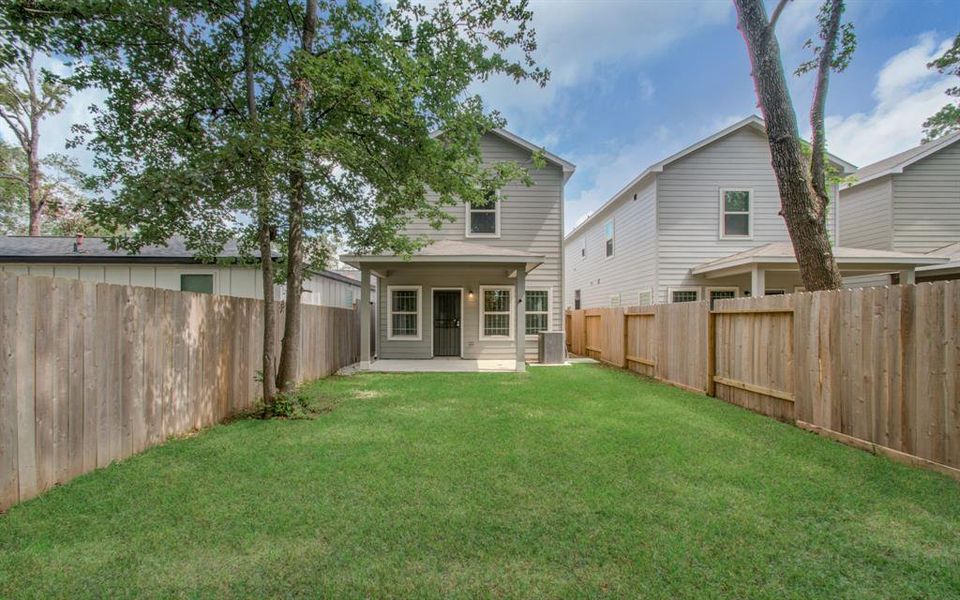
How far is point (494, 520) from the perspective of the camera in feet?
9.08

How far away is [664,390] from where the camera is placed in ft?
25.1

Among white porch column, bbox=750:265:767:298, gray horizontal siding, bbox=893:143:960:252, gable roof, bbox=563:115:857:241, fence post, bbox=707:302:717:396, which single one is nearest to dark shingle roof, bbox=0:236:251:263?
fence post, bbox=707:302:717:396

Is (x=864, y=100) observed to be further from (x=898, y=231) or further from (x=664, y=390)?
(x=664, y=390)

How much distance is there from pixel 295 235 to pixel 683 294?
1092 cm

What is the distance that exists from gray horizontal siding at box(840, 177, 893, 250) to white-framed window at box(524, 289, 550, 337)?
10483mm

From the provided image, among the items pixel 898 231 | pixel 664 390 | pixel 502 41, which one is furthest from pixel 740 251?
pixel 502 41

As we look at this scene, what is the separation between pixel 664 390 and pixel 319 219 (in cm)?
663

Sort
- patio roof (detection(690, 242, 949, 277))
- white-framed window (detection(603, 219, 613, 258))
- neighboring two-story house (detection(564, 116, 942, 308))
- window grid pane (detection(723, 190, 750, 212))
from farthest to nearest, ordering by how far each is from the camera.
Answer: white-framed window (detection(603, 219, 613, 258)), window grid pane (detection(723, 190, 750, 212)), neighboring two-story house (detection(564, 116, 942, 308)), patio roof (detection(690, 242, 949, 277))

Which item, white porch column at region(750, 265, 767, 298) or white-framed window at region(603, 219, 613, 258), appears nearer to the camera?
white porch column at region(750, 265, 767, 298)

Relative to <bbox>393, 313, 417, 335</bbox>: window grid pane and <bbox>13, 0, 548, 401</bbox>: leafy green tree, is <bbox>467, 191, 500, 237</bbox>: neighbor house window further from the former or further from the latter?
<bbox>13, 0, 548, 401</bbox>: leafy green tree

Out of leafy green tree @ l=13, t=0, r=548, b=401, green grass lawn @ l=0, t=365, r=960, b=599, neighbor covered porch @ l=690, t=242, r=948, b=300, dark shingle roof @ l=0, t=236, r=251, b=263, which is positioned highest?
leafy green tree @ l=13, t=0, r=548, b=401

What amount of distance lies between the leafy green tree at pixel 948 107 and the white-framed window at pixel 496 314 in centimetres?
1207

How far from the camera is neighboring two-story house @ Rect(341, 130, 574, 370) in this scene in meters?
12.2

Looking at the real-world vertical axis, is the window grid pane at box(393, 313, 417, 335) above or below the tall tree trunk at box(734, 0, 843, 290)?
below
